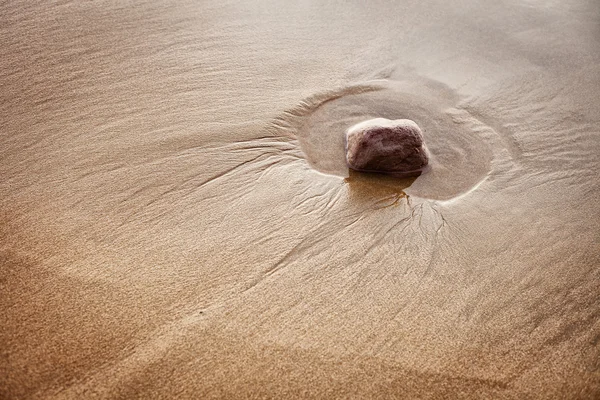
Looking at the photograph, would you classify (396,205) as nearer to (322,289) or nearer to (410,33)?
(322,289)

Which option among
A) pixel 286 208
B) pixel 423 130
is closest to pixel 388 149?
pixel 423 130

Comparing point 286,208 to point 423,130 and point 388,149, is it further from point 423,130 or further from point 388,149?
point 423,130

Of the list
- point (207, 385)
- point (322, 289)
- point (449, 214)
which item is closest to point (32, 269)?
point (207, 385)

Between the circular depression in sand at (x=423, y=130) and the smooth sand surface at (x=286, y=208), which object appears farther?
the circular depression in sand at (x=423, y=130)

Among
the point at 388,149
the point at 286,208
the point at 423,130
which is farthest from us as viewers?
the point at 423,130

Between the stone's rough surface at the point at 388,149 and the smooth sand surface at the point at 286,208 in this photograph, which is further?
the stone's rough surface at the point at 388,149
